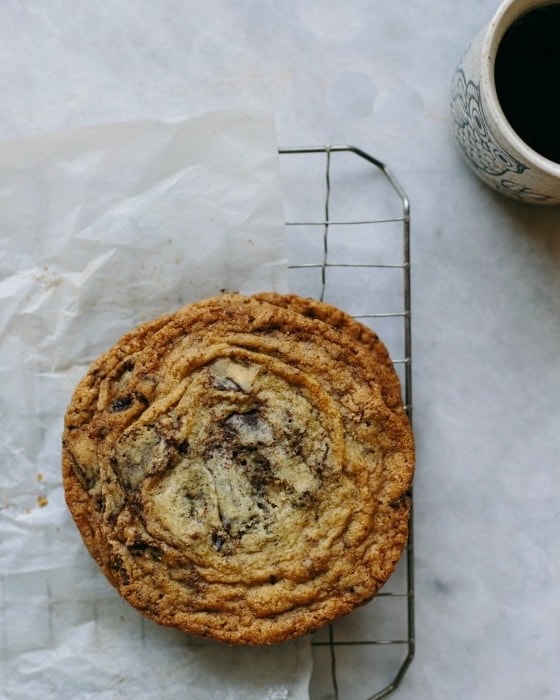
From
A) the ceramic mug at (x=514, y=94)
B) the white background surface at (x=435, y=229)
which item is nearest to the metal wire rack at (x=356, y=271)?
the white background surface at (x=435, y=229)

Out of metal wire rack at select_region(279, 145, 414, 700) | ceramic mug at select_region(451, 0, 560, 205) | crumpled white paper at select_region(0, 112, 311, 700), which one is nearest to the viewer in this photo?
ceramic mug at select_region(451, 0, 560, 205)

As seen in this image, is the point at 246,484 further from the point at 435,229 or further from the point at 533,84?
the point at 533,84

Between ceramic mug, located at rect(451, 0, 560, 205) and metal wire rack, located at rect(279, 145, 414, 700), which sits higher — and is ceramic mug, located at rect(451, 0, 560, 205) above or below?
above

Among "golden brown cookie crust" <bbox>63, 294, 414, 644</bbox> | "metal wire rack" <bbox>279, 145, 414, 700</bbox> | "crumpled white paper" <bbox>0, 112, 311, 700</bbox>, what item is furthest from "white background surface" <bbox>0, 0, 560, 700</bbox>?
"golden brown cookie crust" <bbox>63, 294, 414, 644</bbox>

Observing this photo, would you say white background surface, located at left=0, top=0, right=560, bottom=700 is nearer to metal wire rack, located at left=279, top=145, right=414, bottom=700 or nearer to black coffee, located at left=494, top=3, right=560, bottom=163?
metal wire rack, located at left=279, top=145, right=414, bottom=700

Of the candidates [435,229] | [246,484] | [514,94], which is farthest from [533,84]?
[246,484]

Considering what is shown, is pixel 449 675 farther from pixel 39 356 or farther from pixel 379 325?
pixel 39 356

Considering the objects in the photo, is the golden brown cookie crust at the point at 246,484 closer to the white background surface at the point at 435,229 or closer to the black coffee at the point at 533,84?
the white background surface at the point at 435,229
